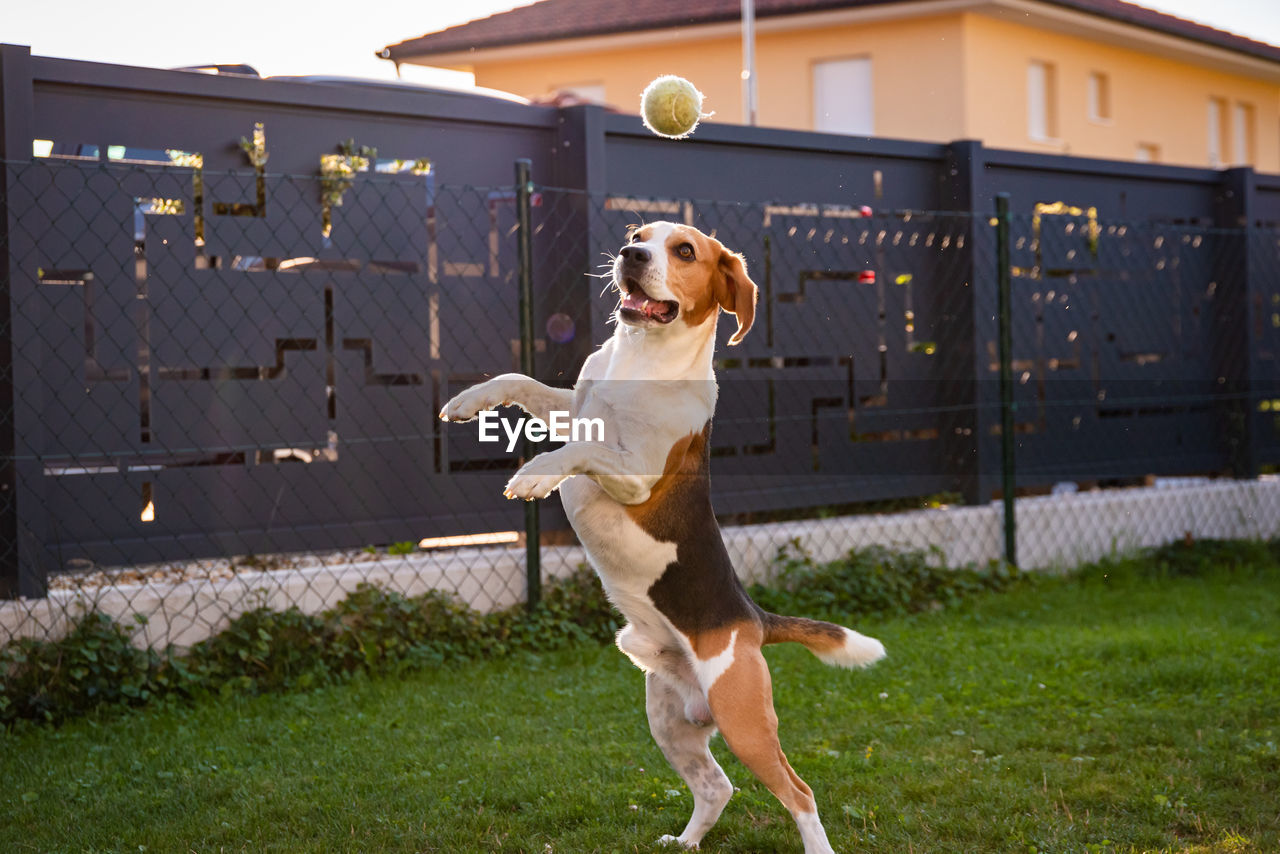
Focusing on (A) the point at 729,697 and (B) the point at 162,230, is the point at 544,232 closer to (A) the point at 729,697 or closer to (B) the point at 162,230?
(B) the point at 162,230

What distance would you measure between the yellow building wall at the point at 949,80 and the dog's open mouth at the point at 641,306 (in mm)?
15086

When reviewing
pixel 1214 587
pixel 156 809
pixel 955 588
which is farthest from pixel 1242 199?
pixel 156 809

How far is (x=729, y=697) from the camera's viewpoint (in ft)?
10.3

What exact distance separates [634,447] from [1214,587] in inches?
224

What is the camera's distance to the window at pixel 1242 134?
79.2 ft

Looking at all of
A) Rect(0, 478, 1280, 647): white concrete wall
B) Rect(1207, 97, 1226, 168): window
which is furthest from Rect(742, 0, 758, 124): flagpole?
Rect(0, 478, 1280, 647): white concrete wall

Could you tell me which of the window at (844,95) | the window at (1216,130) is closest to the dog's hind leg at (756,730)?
the window at (844,95)

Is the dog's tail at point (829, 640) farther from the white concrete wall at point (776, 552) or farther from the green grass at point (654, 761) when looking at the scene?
the white concrete wall at point (776, 552)

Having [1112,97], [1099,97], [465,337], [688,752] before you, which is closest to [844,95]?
[1099,97]

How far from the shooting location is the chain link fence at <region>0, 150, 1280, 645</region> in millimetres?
5242

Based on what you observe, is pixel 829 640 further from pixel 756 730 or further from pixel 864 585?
pixel 864 585

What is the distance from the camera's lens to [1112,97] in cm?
2117

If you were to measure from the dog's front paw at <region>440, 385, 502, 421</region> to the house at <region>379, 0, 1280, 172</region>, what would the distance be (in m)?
16.5

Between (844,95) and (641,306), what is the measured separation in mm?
18083
